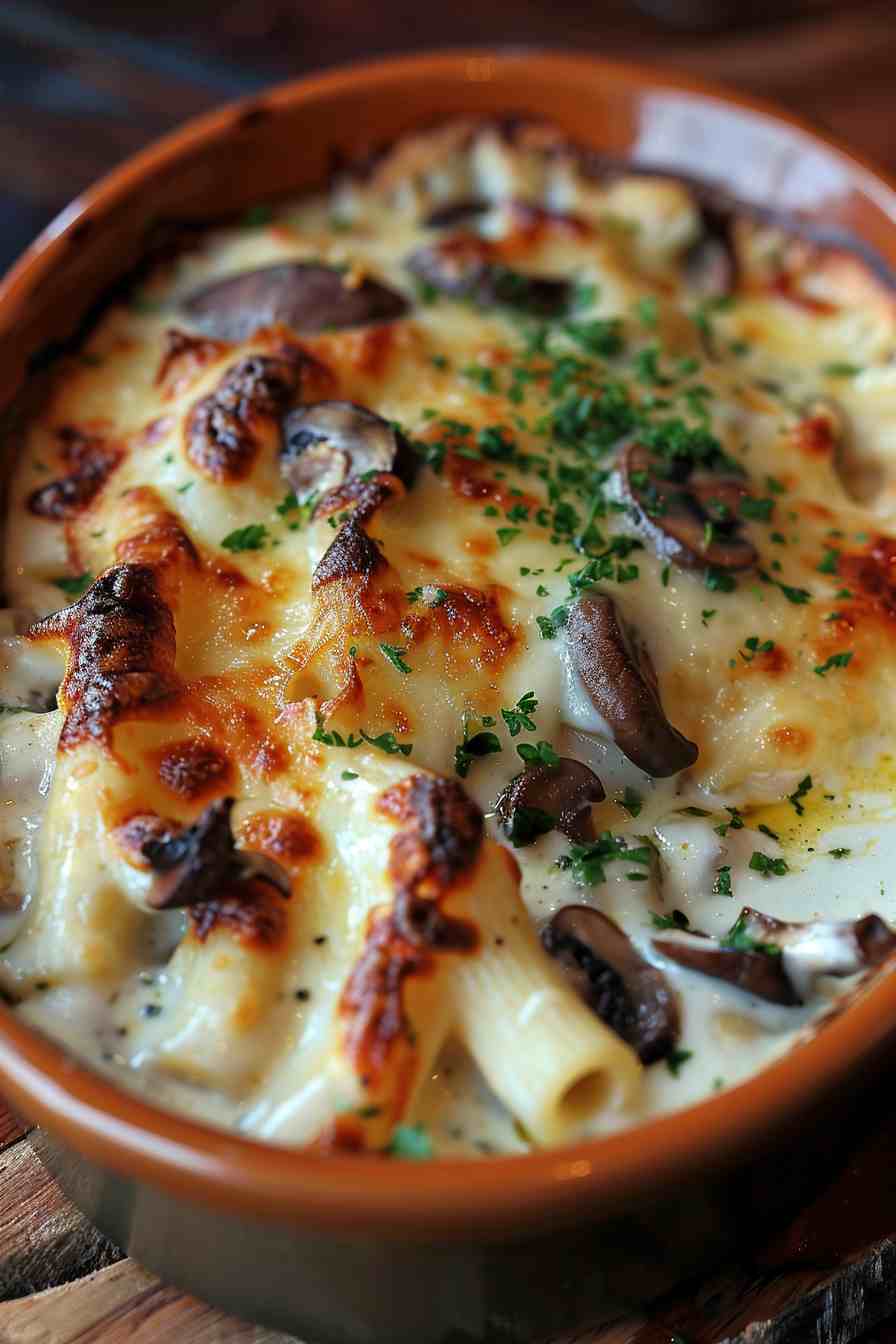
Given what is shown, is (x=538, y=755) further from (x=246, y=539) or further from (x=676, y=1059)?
(x=246, y=539)

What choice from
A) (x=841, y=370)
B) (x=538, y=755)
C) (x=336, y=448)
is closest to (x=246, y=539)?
(x=336, y=448)

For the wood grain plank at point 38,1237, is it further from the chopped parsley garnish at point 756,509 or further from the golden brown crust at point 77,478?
the chopped parsley garnish at point 756,509

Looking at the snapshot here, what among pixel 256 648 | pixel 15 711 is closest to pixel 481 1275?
pixel 256 648

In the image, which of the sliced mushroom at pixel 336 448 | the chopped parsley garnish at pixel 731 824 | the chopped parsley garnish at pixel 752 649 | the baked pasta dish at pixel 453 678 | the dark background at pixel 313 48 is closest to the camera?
the baked pasta dish at pixel 453 678

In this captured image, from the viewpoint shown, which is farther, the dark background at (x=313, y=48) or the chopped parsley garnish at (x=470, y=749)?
the dark background at (x=313, y=48)

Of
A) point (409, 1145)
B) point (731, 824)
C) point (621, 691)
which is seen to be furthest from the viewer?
point (731, 824)

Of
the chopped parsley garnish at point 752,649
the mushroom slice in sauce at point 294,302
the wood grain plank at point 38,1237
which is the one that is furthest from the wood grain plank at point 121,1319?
the mushroom slice in sauce at point 294,302
